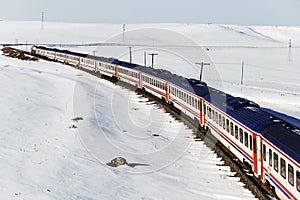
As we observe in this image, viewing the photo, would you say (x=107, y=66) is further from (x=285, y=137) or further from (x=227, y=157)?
(x=285, y=137)

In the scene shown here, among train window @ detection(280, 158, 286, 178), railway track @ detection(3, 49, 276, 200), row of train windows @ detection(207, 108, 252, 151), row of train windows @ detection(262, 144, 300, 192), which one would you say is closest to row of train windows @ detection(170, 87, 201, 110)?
railway track @ detection(3, 49, 276, 200)

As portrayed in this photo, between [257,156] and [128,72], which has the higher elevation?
[128,72]

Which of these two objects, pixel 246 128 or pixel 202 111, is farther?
pixel 202 111

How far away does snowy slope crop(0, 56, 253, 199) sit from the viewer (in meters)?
12.3

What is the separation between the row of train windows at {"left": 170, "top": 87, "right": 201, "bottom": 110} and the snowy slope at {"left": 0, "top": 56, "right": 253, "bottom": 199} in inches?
65.9

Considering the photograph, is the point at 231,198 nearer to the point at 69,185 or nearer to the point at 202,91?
the point at 69,185

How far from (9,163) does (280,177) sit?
9538mm

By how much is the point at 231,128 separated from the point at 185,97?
8408mm

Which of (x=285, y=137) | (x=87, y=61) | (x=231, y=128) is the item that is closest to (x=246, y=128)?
(x=231, y=128)

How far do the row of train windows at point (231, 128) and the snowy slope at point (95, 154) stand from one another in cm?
167

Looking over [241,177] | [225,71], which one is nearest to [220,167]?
[241,177]

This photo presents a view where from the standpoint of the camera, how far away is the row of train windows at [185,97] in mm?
22906

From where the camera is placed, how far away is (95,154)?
52.6ft

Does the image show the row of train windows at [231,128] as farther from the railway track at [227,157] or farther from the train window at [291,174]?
the train window at [291,174]
